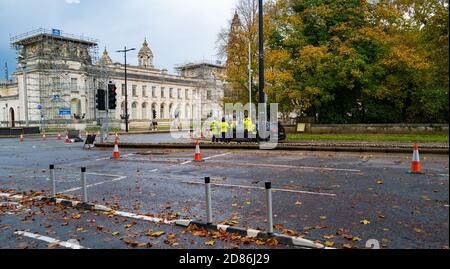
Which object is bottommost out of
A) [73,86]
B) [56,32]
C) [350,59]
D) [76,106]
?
[76,106]

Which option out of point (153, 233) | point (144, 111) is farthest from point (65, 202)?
point (144, 111)

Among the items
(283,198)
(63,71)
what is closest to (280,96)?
(283,198)

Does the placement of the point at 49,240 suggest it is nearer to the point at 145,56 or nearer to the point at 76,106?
the point at 76,106

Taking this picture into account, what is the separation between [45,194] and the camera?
9.41 metres

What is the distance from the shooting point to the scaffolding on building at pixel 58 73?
204ft

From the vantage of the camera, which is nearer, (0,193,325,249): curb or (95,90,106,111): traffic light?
(0,193,325,249): curb

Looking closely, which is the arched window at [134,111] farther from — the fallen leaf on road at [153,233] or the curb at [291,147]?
the fallen leaf on road at [153,233]

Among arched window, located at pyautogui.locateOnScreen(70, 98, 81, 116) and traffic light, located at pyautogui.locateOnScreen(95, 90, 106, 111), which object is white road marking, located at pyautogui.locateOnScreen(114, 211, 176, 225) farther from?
arched window, located at pyautogui.locateOnScreen(70, 98, 81, 116)

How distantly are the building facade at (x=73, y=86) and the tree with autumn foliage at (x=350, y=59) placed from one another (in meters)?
15.0

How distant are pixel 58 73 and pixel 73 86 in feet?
26.9

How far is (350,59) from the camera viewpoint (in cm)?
2425

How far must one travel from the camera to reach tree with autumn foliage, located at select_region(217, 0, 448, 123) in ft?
81.3

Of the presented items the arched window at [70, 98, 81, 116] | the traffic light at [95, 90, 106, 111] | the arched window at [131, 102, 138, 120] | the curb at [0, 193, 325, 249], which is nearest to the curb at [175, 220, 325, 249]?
the curb at [0, 193, 325, 249]

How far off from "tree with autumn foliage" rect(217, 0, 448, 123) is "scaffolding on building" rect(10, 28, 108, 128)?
40.6 m
